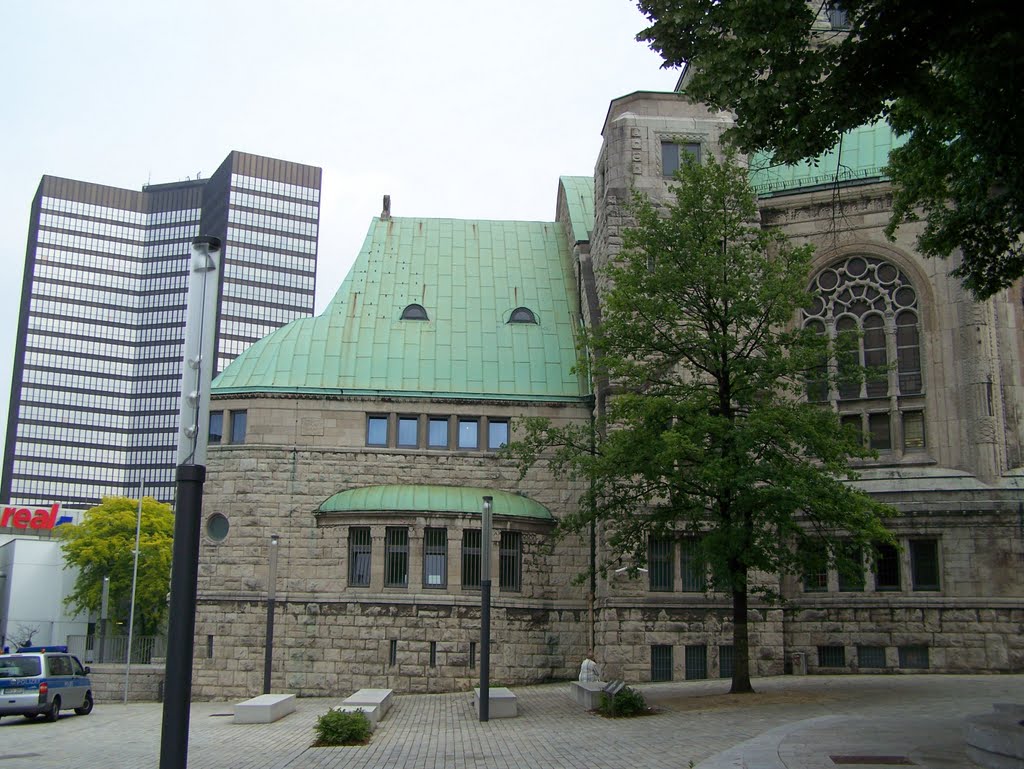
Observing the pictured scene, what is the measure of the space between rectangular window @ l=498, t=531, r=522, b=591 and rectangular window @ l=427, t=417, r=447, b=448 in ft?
12.4

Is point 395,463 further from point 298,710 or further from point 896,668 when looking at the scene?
point 896,668

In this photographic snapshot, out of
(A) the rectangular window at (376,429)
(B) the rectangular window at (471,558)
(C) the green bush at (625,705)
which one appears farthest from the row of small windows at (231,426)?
(C) the green bush at (625,705)

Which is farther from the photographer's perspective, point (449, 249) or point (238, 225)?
point (238, 225)

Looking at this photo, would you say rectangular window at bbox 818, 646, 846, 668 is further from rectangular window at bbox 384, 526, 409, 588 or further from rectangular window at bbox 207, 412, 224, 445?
rectangular window at bbox 207, 412, 224, 445

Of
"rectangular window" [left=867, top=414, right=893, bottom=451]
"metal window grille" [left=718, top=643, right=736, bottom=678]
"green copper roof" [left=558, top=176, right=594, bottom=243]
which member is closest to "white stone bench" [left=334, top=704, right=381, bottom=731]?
"metal window grille" [left=718, top=643, right=736, bottom=678]

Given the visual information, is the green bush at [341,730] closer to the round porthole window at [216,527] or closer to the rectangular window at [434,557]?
the rectangular window at [434,557]

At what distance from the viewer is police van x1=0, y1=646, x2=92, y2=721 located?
2534cm

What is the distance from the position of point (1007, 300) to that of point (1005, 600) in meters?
8.79

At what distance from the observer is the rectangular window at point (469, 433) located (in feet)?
115

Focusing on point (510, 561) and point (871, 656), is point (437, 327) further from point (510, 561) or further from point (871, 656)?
point (871, 656)

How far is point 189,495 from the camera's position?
961cm

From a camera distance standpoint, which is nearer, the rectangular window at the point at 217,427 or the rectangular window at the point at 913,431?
the rectangular window at the point at 913,431

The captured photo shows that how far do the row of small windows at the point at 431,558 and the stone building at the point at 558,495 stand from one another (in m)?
0.07

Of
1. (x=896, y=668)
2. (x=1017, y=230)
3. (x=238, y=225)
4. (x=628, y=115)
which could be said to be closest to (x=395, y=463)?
(x=628, y=115)
